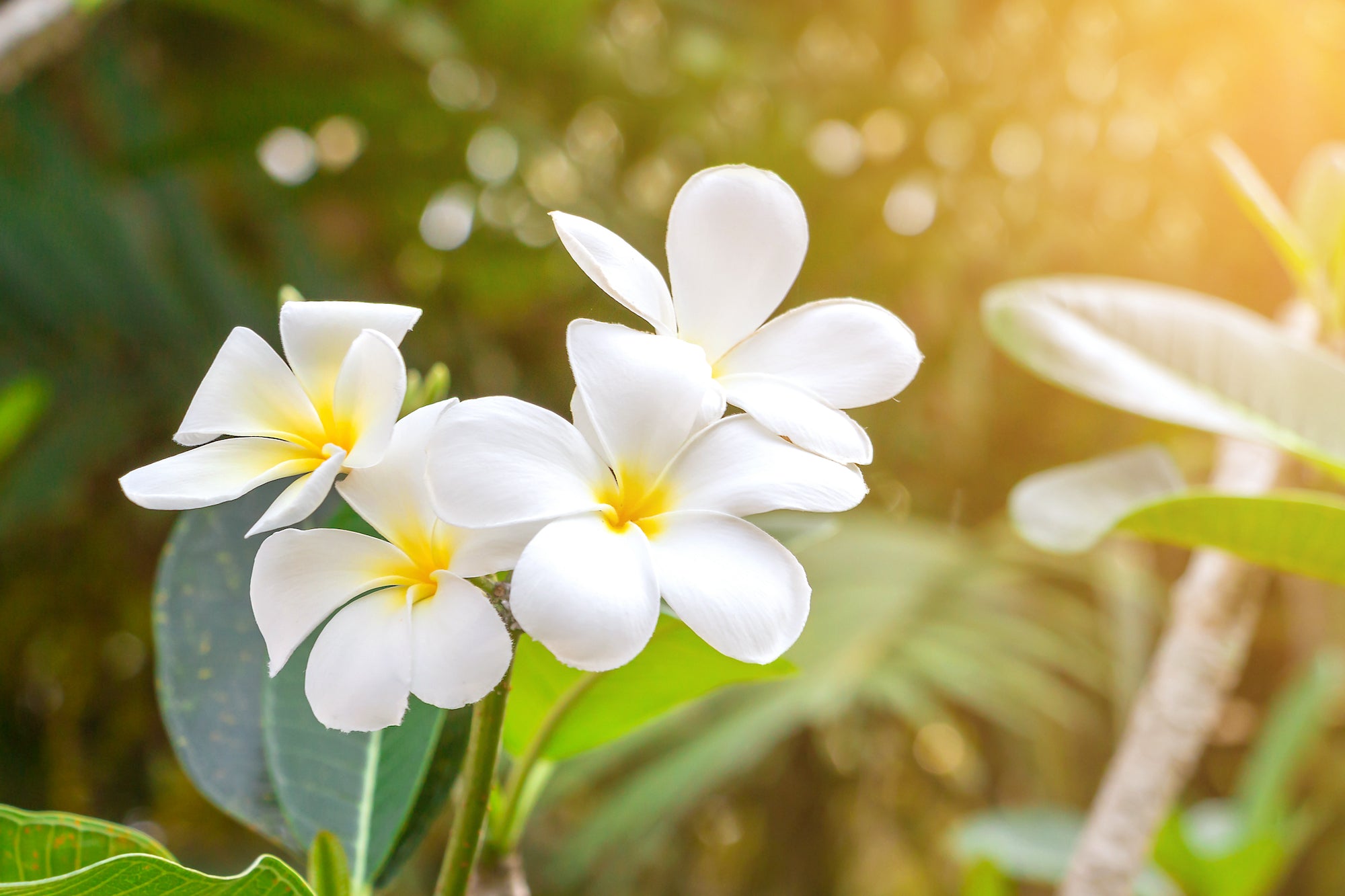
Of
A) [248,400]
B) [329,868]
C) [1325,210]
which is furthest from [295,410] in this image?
[1325,210]

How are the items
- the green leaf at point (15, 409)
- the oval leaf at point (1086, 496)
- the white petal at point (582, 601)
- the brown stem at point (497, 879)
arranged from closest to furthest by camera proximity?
the white petal at point (582, 601) < the brown stem at point (497, 879) < the oval leaf at point (1086, 496) < the green leaf at point (15, 409)

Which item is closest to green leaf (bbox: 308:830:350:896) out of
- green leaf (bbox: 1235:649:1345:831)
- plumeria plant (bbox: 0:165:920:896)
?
plumeria plant (bbox: 0:165:920:896)

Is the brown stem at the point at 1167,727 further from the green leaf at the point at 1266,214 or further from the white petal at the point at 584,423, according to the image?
the white petal at the point at 584,423

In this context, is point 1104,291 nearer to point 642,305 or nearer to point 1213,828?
point 642,305

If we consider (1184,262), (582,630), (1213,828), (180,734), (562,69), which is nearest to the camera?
(582,630)

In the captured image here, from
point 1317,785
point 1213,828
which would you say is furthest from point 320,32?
point 1317,785

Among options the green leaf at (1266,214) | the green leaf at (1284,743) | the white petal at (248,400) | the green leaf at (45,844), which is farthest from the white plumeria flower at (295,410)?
the green leaf at (1284,743)

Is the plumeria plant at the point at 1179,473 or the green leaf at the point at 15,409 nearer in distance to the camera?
the plumeria plant at the point at 1179,473
